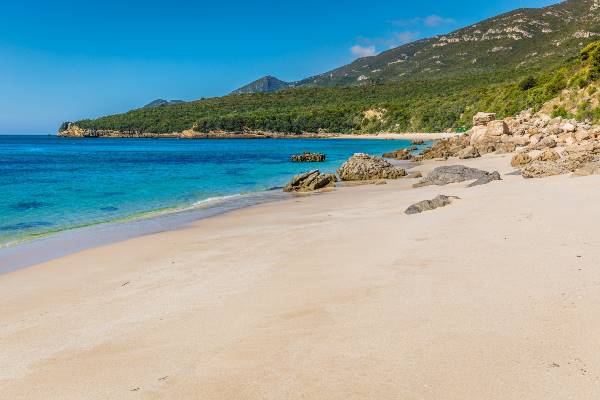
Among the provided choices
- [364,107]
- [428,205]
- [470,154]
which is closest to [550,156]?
[428,205]

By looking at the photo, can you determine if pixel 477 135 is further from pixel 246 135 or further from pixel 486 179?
pixel 246 135

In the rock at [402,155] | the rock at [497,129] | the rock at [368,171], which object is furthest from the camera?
the rock at [402,155]

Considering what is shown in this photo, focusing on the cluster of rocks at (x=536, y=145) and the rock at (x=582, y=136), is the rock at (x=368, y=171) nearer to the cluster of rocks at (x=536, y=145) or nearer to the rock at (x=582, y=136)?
A: the cluster of rocks at (x=536, y=145)

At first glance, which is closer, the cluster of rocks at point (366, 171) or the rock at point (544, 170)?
the rock at point (544, 170)

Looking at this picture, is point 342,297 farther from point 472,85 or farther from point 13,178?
point 472,85

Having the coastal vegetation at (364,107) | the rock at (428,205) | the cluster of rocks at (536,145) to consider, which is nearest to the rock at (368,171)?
the cluster of rocks at (536,145)

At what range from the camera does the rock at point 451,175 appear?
58.2 feet

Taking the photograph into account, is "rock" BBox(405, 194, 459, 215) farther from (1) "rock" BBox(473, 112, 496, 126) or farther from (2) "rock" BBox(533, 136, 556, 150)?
(1) "rock" BBox(473, 112, 496, 126)

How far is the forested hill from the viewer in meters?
109

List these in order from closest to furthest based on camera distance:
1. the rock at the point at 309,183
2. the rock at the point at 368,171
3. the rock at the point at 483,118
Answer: the rock at the point at 309,183, the rock at the point at 368,171, the rock at the point at 483,118

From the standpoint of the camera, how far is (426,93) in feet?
438

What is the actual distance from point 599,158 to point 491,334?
14115 mm

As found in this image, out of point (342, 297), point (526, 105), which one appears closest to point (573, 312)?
point (342, 297)

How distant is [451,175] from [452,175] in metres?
0.04
